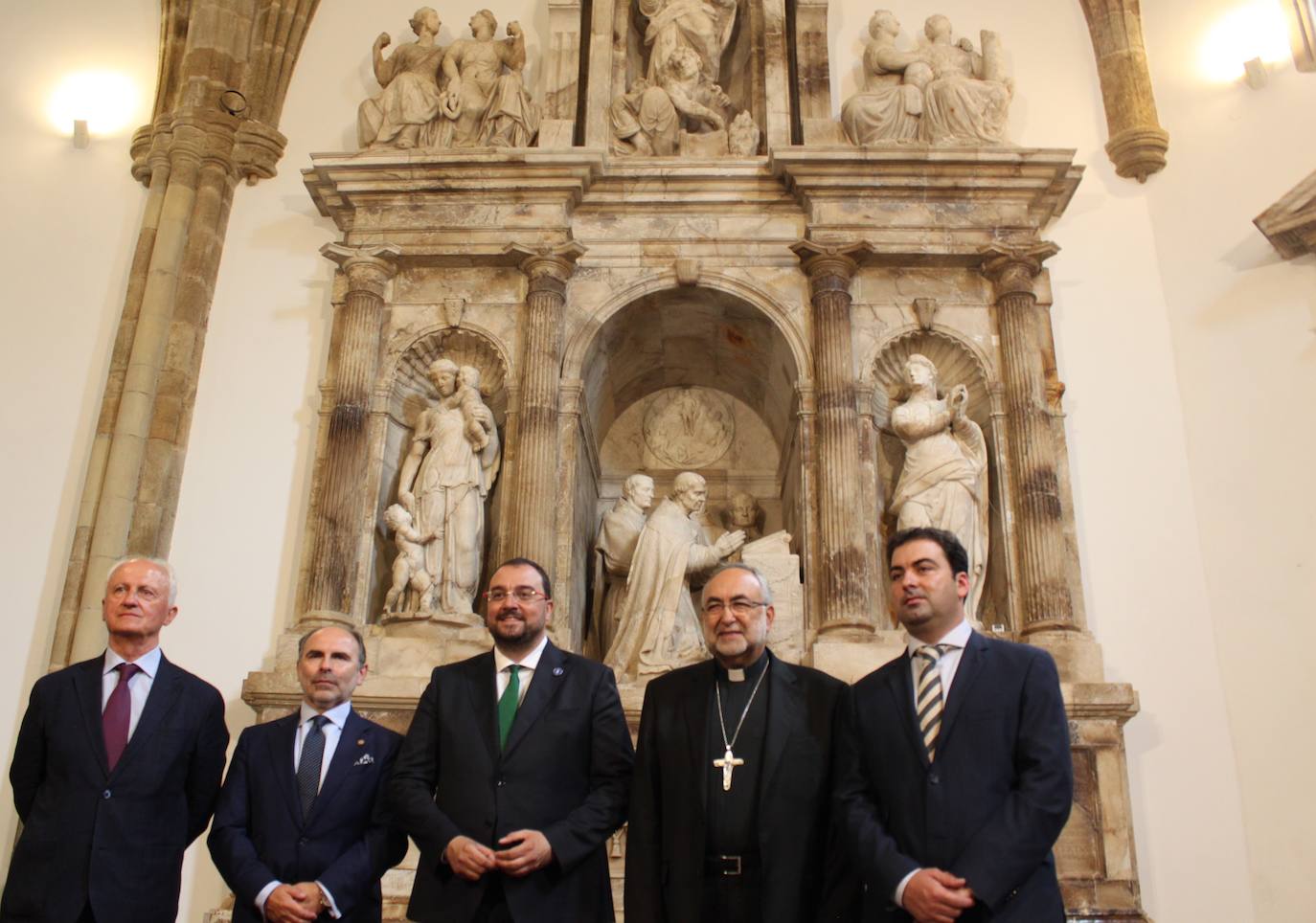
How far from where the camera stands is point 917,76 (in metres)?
8.75

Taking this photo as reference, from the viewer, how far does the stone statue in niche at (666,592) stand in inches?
284

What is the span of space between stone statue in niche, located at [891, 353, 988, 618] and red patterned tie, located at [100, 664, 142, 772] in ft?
15.4

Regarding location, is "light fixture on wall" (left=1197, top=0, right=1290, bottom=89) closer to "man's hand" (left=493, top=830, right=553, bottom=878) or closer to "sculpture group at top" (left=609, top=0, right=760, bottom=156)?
"sculpture group at top" (left=609, top=0, right=760, bottom=156)

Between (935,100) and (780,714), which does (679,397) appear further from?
(780,714)

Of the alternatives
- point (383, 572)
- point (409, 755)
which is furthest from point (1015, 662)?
point (383, 572)

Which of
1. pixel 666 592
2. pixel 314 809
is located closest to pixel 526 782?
pixel 314 809

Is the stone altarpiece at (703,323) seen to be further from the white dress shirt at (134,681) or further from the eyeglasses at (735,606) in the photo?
the eyeglasses at (735,606)

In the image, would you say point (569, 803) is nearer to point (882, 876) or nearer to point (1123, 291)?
point (882, 876)

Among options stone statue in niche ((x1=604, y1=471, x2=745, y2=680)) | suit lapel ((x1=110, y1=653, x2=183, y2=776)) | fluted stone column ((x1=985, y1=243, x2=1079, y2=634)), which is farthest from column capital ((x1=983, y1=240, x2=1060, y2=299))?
suit lapel ((x1=110, y1=653, x2=183, y2=776))

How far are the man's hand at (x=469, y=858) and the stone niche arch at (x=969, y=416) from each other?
14.2 ft

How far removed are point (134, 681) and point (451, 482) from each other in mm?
3605

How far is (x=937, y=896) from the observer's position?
10.8 feet

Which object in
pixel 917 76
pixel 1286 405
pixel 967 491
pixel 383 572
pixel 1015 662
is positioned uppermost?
pixel 917 76

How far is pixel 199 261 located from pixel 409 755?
5827 mm
